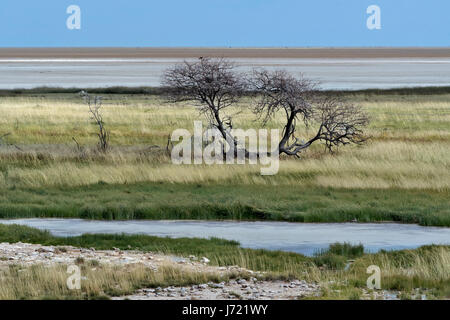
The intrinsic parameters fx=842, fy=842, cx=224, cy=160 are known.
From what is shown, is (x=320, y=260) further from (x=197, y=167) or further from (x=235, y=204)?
(x=197, y=167)

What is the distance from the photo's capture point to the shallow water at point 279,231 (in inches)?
674

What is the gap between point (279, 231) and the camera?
1884cm

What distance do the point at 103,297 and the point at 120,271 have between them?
136cm

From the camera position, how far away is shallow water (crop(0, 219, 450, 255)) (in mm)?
17109

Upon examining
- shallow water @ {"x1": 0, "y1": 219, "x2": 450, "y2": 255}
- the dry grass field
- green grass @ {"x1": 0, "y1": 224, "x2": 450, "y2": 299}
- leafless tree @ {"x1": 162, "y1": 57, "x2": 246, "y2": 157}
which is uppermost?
leafless tree @ {"x1": 162, "y1": 57, "x2": 246, "y2": 157}

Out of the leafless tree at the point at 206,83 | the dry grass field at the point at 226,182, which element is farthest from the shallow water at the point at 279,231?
the leafless tree at the point at 206,83

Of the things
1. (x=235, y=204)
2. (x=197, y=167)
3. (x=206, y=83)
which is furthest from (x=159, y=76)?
(x=235, y=204)

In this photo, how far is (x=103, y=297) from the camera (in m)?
12.0

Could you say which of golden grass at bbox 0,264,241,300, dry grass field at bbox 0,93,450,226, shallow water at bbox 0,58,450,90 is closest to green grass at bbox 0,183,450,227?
dry grass field at bbox 0,93,450,226

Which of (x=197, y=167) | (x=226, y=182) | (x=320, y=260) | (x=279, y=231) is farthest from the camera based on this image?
(x=197, y=167)

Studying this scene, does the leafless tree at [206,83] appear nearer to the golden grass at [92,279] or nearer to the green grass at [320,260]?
the green grass at [320,260]

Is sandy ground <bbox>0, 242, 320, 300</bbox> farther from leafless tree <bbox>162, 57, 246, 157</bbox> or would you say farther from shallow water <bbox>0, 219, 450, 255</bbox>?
leafless tree <bbox>162, 57, 246, 157</bbox>

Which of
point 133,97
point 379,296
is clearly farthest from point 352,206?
point 133,97
